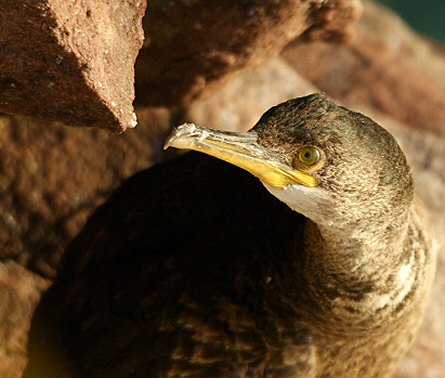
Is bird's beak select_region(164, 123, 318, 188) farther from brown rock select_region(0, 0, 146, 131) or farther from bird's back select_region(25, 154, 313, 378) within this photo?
bird's back select_region(25, 154, 313, 378)

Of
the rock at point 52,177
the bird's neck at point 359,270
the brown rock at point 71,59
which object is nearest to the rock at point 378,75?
the rock at point 52,177

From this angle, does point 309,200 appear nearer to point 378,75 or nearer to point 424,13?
point 378,75

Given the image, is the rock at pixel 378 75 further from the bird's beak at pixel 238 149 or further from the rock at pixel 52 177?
the bird's beak at pixel 238 149

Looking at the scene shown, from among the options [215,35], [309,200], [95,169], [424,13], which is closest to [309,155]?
[309,200]

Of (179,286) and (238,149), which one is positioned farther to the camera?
(179,286)

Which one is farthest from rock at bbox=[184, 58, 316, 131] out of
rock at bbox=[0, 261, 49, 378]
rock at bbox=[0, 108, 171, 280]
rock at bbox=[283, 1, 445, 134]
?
rock at bbox=[0, 261, 49, 378]

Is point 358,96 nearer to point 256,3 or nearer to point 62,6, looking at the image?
point 256,3
